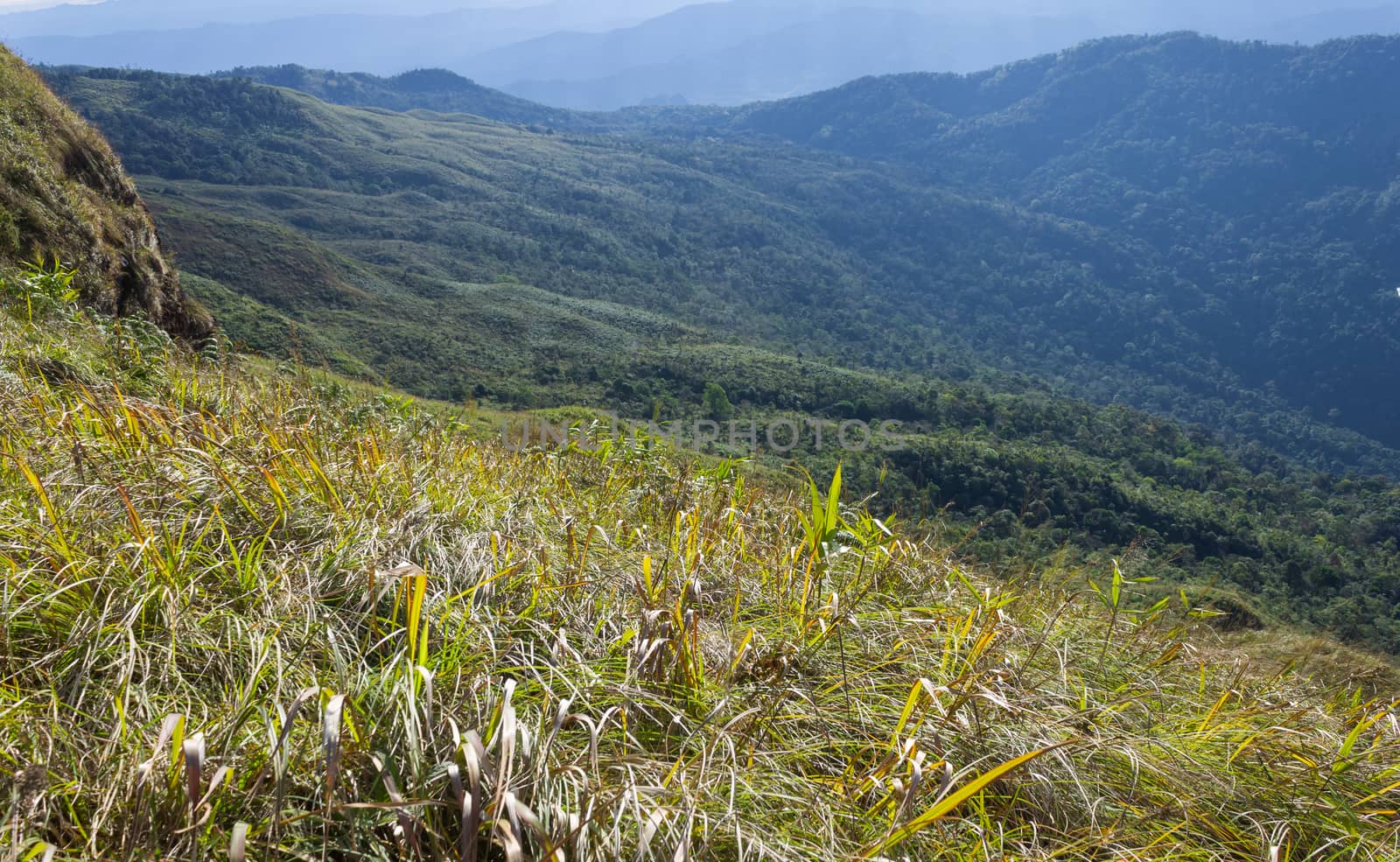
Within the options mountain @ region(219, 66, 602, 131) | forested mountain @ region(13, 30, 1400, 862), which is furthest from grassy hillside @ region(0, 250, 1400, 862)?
mountain @ region(219, 66, 602, 131)

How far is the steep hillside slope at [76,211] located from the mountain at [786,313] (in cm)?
451

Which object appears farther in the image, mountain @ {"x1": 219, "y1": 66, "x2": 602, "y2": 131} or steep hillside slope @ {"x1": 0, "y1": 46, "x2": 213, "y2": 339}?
mountain @ {"x1": 219, "y1": 66, "x2": 602, "y2": 131}

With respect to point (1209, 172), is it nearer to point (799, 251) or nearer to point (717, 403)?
point (799, 251)

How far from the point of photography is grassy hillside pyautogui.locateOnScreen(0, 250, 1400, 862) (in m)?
1.12

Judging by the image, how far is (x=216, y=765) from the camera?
1.15m

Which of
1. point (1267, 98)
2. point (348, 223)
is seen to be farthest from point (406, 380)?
point (1267, 98)

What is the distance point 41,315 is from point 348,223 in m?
73.7

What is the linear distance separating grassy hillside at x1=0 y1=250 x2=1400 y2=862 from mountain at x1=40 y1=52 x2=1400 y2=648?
1.32m

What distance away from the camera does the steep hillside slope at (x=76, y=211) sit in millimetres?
6660

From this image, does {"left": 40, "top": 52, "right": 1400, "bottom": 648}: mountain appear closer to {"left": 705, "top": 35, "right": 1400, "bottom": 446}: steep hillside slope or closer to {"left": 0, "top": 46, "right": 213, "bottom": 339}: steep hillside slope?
{"left": 705, "top": 35, "right": 1400, "bottom": 446}: steep hillside slope

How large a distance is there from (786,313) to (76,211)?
77.3 m

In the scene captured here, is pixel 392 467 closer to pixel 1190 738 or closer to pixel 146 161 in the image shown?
pixel 1190 738

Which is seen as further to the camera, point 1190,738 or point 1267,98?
point 1267,98

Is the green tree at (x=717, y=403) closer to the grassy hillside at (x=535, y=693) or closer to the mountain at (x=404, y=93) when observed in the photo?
the grassy hillside at (x=535, y=693)
